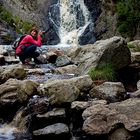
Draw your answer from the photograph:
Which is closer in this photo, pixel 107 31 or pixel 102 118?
pixel 102 118

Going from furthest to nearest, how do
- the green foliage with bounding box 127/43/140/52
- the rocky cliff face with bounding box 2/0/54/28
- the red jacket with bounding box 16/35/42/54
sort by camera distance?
the rocky cliff face with bounding box 2/0/54/28 → the green foliage with bounding box 127/43/140/52 → the red jacket with bounding box 16/35/42/54

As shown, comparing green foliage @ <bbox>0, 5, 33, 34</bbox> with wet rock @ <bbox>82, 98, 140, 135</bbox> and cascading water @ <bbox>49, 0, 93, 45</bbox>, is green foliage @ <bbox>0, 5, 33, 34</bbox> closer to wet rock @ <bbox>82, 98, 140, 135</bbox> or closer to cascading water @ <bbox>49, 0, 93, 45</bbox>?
cascading water @ <bbox>49, 0, 93, 45</bbox>

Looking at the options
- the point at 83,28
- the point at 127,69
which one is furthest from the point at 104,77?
the point at 83,28

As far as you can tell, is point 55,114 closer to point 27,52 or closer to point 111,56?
point 111,56

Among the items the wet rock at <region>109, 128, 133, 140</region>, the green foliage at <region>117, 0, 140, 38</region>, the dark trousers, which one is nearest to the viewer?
the wet rock at <region>109, 128, 133, 140</region>

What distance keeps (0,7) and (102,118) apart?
111 feet

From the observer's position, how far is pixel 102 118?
7.94m

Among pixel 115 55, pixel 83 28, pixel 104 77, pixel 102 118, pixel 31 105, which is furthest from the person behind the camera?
pixel 83 28

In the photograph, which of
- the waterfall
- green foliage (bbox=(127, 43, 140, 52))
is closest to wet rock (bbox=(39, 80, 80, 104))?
green foliage (bbox=(127, 43, 140, 52))

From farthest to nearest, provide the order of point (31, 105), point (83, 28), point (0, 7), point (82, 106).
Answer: point (0, 7) < point (83, 28) < point (31, 105) < point (82, 106)

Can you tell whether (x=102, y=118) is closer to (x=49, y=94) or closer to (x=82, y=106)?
(x=82, y=106)

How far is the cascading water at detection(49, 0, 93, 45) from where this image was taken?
36.4 meters

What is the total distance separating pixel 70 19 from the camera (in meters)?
37.7

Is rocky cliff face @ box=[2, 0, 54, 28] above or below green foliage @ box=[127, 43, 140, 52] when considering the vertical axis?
above
